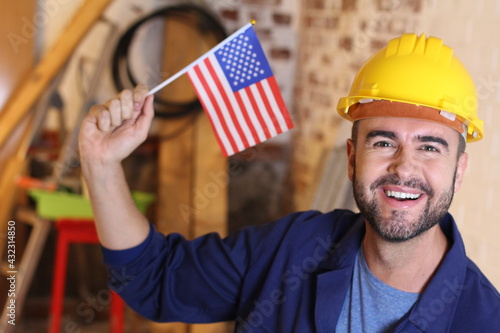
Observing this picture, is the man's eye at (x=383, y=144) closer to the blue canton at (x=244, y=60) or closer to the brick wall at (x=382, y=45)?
the blue canton at (x=244, y=60)

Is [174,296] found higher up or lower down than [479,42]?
lower down

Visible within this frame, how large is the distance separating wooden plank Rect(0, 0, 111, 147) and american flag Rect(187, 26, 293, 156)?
1812mm

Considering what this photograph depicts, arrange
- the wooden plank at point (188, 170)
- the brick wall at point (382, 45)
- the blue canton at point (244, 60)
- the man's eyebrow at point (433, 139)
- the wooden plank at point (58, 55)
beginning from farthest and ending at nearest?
1. the wooden plank at point (188, 170)
2. the wooden plank at point (58, 55)
3. the brick wall at point (382, 45)
4. the blue canton at point (244, 60)
5. the man's eyebrow at point (433, 139)

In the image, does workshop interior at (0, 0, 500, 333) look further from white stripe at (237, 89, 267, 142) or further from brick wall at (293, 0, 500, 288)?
white stripe at (237, 89, 267, 142)

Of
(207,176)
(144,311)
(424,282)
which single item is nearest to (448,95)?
(424,282)

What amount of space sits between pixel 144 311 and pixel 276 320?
1.35 ft

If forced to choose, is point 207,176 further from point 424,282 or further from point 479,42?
point 424,282

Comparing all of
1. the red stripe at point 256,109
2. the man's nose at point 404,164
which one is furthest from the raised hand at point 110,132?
the man's nose at point 404,164

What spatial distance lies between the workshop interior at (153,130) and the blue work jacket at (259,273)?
4.14 feet

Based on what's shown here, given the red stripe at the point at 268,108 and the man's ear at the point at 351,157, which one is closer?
the man's ear at the point at 351,157

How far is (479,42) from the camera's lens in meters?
2.48

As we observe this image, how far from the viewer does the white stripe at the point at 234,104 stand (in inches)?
82.4

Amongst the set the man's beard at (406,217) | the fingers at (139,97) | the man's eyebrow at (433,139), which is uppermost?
the fingers at (139,97)

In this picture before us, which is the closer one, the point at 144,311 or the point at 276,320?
Answer: the point at 276,320
